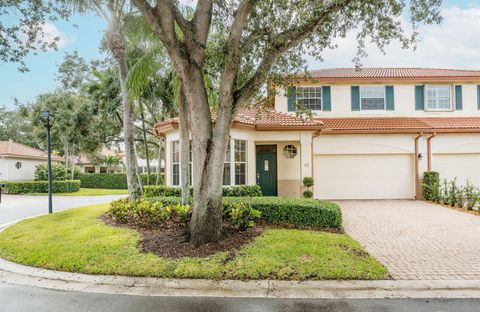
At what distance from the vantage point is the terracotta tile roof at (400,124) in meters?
13.9

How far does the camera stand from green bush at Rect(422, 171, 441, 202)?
1342cm

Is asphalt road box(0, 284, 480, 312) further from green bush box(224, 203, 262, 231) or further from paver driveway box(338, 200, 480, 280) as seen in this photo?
green bush box(224, 203, 262, 231)

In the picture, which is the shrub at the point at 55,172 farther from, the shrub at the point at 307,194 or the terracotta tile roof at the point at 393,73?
the terracotta tile roof at the point at 393,73

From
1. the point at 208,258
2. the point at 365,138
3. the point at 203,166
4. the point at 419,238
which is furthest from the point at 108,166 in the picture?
the point at 419,238

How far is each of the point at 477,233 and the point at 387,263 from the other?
4106 mm

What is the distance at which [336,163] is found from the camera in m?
14.6

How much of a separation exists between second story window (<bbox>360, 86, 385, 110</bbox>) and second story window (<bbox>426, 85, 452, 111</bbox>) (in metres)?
2.52

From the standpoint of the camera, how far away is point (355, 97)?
15422mm

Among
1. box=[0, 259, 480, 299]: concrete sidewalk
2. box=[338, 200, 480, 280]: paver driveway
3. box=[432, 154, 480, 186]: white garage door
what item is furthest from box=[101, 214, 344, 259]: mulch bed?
box=[432, 154, 480, 186]: white garage door

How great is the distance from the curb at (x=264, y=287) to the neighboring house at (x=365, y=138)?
757 cm

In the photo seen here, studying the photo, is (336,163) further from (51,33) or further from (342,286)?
(51,33)

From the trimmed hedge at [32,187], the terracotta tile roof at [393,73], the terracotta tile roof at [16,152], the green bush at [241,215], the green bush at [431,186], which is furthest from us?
the terracotta tile roof at [16,152]

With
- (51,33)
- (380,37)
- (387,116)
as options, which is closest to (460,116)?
(387,116)

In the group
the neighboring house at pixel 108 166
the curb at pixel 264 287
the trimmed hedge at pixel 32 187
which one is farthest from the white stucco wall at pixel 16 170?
the curb at pixel 264 287
